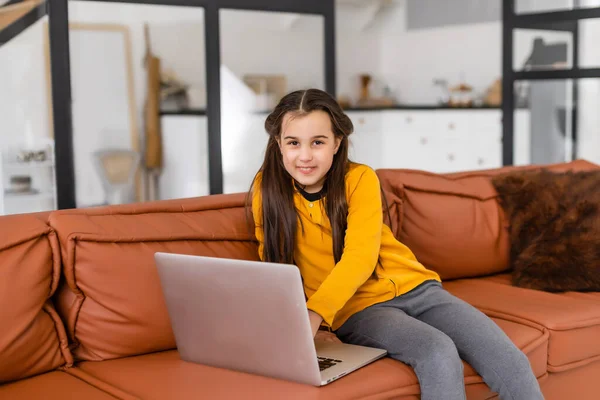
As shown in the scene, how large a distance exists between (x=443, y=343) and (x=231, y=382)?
0.47m

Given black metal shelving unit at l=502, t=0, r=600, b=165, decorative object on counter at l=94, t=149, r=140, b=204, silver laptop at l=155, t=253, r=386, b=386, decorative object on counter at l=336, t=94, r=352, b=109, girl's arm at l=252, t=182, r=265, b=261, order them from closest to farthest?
silver laptop at l=155, t=253, r=386, b=386 → girl's arm at l=252, t=182, r=265, b=261 → decorative object on counter at l=94, t=149, r=140, b=204 → black metal shelving unit at l=502, t=0, r=600, b=165 → decorative object on counter at l=336, t=94, r=352, b=109

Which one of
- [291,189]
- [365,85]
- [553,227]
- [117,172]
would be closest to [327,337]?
[291,189]

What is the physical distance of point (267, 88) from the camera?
161 inches

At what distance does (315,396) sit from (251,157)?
2245 mm

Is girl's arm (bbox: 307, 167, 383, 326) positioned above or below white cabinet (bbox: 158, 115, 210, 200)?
below

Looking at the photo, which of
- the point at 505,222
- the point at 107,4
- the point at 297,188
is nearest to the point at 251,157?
the point at 107,4

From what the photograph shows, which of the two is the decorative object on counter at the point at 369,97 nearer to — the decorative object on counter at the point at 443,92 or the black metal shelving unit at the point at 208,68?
the decorative object on counter at the point at 443,92

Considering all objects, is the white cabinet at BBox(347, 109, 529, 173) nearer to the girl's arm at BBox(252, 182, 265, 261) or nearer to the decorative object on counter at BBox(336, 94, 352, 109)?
the decorative object on counter at BBox(336, 94, 352, 109)

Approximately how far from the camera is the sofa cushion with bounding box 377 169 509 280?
8.75ft

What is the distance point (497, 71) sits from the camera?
6.30 metres

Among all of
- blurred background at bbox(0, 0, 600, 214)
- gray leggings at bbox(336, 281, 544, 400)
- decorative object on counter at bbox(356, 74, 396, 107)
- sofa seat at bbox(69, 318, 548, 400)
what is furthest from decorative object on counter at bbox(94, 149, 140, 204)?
decorative object on counter at bbox(356, 74, 396, 107)

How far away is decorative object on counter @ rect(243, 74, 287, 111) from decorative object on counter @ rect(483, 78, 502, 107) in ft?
7.79

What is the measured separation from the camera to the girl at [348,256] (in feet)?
6.21

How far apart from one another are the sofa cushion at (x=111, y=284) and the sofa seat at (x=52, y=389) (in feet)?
0.42
